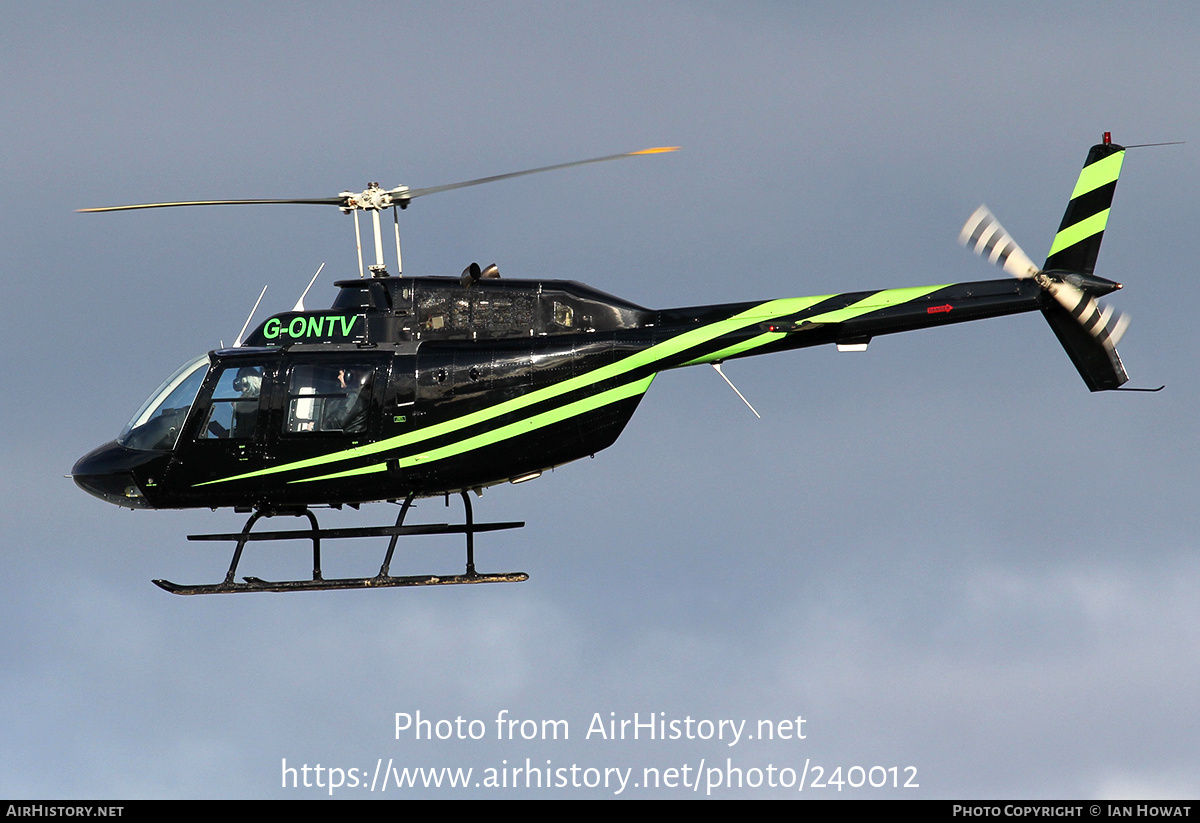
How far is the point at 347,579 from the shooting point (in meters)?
24.7

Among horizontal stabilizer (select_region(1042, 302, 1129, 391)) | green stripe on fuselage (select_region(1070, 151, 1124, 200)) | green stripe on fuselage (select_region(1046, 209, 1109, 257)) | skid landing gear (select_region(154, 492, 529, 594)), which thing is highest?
green stripe on fuselage (select_region(1070, 151, 1124, 200))

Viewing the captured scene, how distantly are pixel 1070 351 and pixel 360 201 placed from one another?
30.4 ft

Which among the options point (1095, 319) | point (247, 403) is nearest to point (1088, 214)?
point (1095, 319)

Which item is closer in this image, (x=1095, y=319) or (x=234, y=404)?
(x=1095, y=319)

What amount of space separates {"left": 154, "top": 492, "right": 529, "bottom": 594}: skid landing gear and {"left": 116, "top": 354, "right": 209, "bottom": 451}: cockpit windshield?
137 centimetres

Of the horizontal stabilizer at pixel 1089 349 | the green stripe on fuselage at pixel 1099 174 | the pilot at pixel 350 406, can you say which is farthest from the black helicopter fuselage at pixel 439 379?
the green stripe on fuselage at pixel 1099 174

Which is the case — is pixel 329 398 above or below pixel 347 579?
above

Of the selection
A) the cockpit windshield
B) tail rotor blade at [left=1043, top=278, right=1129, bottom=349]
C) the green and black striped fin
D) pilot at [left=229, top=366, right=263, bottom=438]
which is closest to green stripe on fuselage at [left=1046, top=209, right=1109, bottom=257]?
the green and black striped fin

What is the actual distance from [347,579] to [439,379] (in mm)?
2802

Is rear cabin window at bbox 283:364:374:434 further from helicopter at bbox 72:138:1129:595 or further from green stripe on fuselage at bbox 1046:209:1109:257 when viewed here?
green stripe on fuselage at bbox 1046:209:1109:257

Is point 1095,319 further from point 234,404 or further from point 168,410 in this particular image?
point 168,410

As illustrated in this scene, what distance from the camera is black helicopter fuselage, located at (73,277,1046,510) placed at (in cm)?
2444
